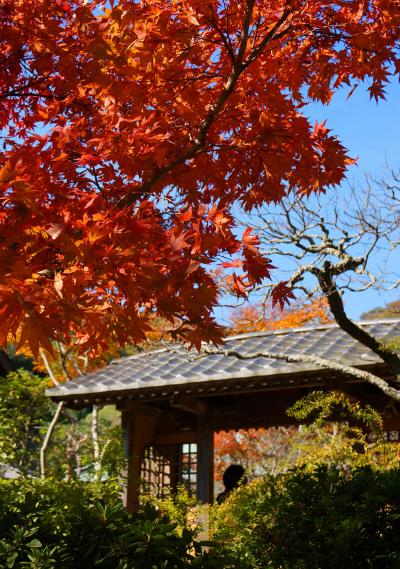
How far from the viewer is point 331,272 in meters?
7.76

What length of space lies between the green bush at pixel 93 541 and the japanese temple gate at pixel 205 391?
508cm

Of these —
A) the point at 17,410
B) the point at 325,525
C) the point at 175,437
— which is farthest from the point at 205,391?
the point at 325,525

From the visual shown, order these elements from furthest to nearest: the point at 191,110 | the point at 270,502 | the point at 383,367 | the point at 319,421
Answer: the point at 383,367, the point at 319,421, the point at 191,110, the point at 270,502

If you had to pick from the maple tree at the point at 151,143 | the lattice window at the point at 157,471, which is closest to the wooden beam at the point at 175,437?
the lattice window at the point at 157,471

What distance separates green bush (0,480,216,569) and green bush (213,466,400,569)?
0.69 meters

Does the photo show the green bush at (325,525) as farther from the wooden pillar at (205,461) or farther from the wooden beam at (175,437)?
the wooden beam at (175,437)

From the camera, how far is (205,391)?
9203 mm

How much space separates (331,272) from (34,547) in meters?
5.50

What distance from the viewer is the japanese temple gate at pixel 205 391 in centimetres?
877

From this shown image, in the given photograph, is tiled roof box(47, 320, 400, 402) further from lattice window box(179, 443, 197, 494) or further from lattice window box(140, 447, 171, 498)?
lattice window box(179, 443, 197, 494)

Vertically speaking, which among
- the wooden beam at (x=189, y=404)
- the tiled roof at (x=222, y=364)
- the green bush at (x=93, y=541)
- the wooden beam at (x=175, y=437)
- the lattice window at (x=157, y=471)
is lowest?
the lattice window at (x=157, y=471)

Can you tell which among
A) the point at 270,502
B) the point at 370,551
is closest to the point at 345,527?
the point at 370,551

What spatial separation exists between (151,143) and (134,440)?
732cm

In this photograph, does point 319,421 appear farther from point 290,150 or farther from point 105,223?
point 105,223
